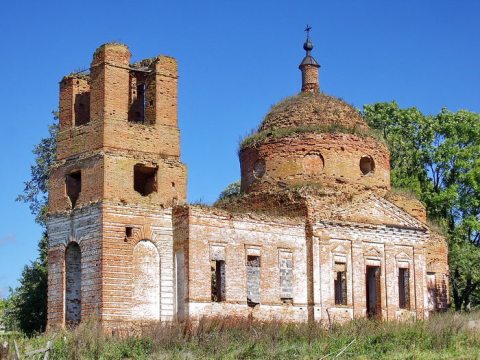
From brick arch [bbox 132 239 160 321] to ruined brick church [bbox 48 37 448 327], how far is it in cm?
3

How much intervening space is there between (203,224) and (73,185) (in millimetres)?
3810

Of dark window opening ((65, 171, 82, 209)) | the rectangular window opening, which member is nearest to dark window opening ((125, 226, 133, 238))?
dark window opening ((65, 171, 82, 209))

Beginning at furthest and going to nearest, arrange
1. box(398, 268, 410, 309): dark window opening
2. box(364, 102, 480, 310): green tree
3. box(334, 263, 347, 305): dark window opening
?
box(364, 102, 480, 310): green tree, box(398, 268, 410, 309): dark window opening, box(334, 263, 347, 305): dark window opening

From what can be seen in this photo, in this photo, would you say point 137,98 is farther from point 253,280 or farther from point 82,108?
point 253,280

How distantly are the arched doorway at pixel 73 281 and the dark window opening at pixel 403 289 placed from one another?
9.98 metres

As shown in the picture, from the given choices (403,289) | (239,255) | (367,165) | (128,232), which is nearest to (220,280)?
(239,255)

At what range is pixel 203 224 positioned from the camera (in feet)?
78.4

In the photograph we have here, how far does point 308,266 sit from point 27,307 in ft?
35.4

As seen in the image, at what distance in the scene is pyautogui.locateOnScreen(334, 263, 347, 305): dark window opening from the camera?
26.6m

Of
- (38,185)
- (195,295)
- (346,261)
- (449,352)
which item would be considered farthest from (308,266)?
(38,185)

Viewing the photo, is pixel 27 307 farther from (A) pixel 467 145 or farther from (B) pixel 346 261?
(A) pixel 467 145

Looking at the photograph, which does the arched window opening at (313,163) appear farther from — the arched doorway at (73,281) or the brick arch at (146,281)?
the arched doorway at (73,281)

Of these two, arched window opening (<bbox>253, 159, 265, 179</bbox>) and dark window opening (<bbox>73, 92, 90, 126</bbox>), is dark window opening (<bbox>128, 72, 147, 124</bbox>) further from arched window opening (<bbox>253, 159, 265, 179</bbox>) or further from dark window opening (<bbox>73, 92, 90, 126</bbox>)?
arched window opening (<bbox>253, 159, 265, 179</bbox>)

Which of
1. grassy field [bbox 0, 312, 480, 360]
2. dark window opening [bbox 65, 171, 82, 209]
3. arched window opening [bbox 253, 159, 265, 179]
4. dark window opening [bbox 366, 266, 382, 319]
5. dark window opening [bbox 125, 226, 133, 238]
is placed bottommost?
grassy field [bbox 0, 312, 480, 360]
